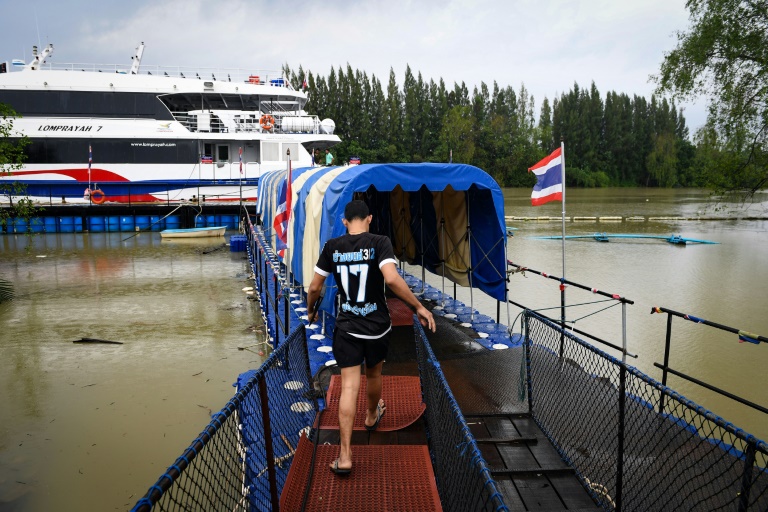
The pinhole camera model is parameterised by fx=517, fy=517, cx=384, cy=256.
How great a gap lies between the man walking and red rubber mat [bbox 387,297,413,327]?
4463 mm

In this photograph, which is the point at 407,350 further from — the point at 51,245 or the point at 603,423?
the point at 51,245

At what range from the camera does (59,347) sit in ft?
28.7

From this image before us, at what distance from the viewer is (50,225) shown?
24953mm

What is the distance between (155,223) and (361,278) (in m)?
24.7

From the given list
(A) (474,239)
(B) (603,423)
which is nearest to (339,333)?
(B) (603,423)

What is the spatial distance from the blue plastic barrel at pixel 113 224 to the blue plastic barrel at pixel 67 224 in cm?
160

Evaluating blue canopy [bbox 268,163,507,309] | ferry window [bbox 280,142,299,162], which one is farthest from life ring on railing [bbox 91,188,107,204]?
blue canopy [bbox 268,163,507,309]

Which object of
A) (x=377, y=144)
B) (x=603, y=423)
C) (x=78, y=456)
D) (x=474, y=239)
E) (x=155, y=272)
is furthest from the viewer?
(x=377, y=144)

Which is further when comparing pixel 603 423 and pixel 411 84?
pixel 411 84

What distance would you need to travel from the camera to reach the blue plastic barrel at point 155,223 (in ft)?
84.3

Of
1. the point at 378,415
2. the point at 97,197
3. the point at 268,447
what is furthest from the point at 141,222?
the point at 268,447

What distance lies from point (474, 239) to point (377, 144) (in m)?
58.1

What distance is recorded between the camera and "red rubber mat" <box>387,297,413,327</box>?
336 inches

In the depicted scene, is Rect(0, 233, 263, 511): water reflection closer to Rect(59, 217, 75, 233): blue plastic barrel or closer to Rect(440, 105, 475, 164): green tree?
Rect(59, 217, 75, 233): blue plastic barrel
